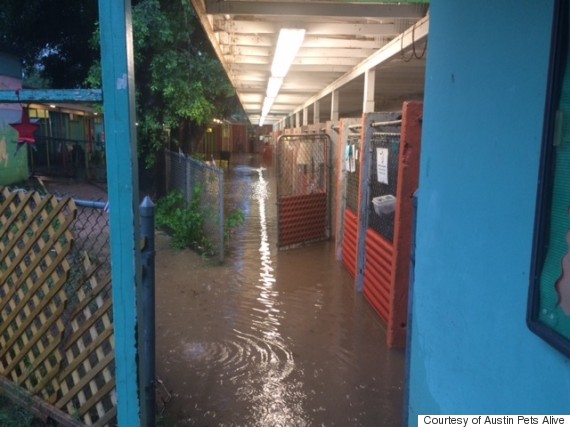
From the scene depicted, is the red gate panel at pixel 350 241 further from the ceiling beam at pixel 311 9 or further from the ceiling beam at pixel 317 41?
the ceiling beam at pixel 311 9

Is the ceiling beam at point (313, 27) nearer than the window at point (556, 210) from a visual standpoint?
No

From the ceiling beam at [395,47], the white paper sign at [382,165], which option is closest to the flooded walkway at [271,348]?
the white paper sign at [382,165]

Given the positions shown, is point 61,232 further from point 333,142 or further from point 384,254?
point 333,142

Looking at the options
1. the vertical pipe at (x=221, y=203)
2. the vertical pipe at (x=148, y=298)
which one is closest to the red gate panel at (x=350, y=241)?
the vertical pipe at (x=221, y=203)

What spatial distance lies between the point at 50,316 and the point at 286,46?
14.1 ft

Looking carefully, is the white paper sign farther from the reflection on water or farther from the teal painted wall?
the teal painted wall

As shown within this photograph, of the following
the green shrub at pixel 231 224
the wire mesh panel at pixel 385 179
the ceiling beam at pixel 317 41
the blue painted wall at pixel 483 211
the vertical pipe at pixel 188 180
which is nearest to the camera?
the blue painted wall at pixel 483 211

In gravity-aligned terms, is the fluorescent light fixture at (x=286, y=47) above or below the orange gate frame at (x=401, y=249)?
above

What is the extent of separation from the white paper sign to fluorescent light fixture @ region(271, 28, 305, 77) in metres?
1.64

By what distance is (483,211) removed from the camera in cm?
189

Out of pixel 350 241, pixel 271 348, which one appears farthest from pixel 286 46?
pixel 271 348

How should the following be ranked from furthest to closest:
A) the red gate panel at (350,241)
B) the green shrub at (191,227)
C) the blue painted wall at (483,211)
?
the green shrub at (191,227) → the red gate panel at (350,241) → the blue painted wall at (483,211)

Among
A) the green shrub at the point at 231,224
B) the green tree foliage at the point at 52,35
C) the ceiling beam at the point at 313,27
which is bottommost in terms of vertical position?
the green shrub at the point at 231,224

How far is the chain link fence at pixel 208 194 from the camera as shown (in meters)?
7.34
